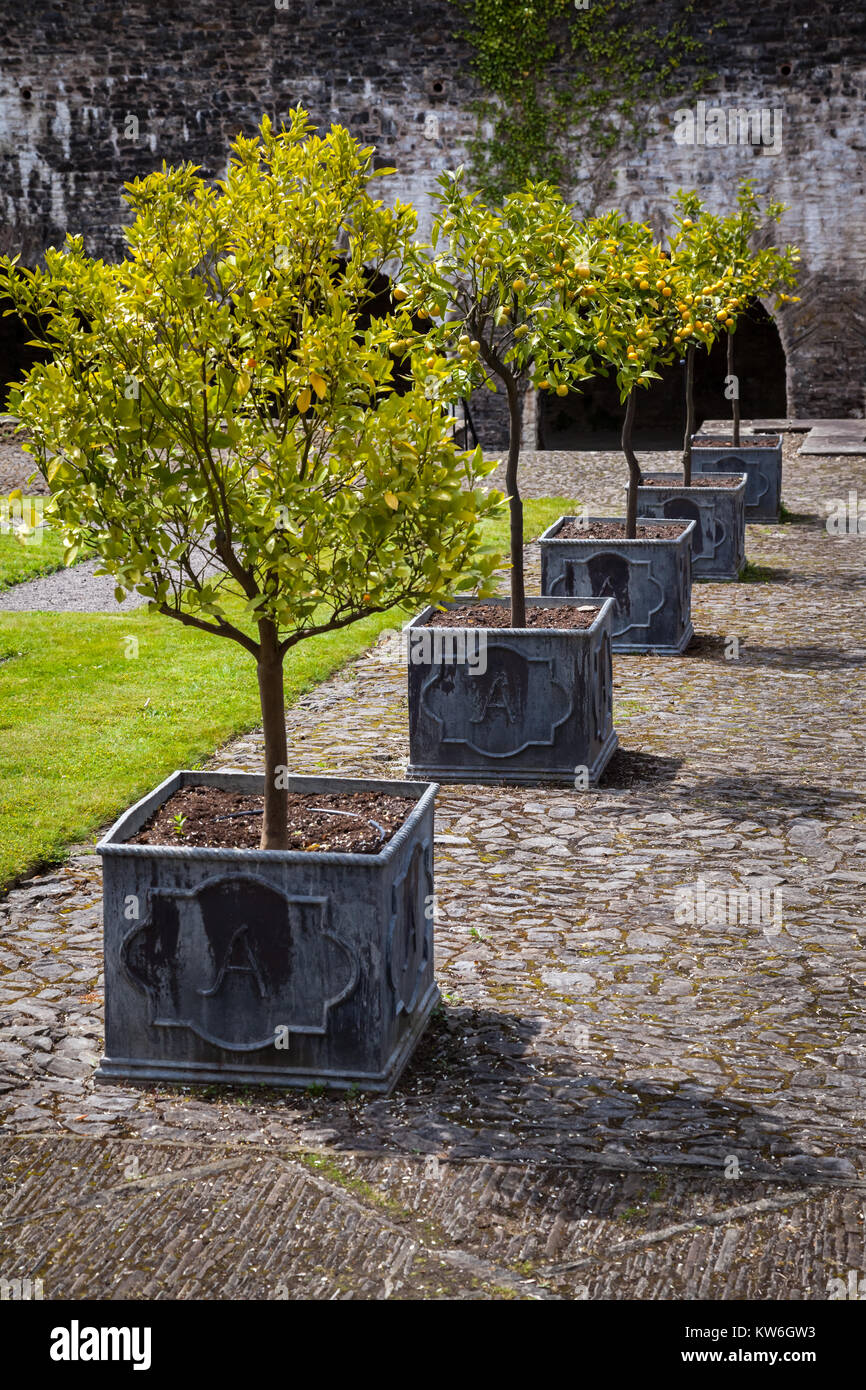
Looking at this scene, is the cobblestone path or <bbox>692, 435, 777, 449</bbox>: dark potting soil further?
<bbox>692, 435, 777, 449</bbox>: dark potting soil

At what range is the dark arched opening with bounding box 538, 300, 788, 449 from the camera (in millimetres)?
25391

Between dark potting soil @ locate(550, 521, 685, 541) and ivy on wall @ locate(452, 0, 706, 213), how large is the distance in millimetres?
11122

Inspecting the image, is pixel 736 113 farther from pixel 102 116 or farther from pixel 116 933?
pixel 116 933

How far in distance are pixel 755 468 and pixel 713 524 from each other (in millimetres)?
2606

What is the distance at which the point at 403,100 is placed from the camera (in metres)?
19.8

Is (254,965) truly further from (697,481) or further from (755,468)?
(755,468)

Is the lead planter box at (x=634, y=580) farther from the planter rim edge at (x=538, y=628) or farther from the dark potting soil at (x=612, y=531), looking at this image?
the planter rim edge at (x=538, y=628)

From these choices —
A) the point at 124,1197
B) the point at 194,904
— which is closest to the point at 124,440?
the point at 194,904

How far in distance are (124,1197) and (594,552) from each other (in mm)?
6376

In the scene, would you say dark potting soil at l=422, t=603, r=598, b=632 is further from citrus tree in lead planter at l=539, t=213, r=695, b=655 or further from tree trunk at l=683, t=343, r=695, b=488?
tree trunk at l=683, t=343, r=695, b=488

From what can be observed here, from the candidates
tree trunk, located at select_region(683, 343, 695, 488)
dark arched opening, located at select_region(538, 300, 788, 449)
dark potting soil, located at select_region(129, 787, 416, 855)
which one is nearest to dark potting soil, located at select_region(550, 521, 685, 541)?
tree trunk, located at select_region(683, 343, 695, 488)

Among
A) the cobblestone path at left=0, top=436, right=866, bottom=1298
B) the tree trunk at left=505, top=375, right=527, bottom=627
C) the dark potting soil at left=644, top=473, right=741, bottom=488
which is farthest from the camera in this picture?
the dark potting soil at left=644, top=473, right=741, bottom=488

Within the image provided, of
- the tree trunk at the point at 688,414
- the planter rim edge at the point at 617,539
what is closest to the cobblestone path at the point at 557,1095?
the planter rim edge at the point at 617,539

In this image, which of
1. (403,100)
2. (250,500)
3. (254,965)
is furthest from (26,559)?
(403,100)
